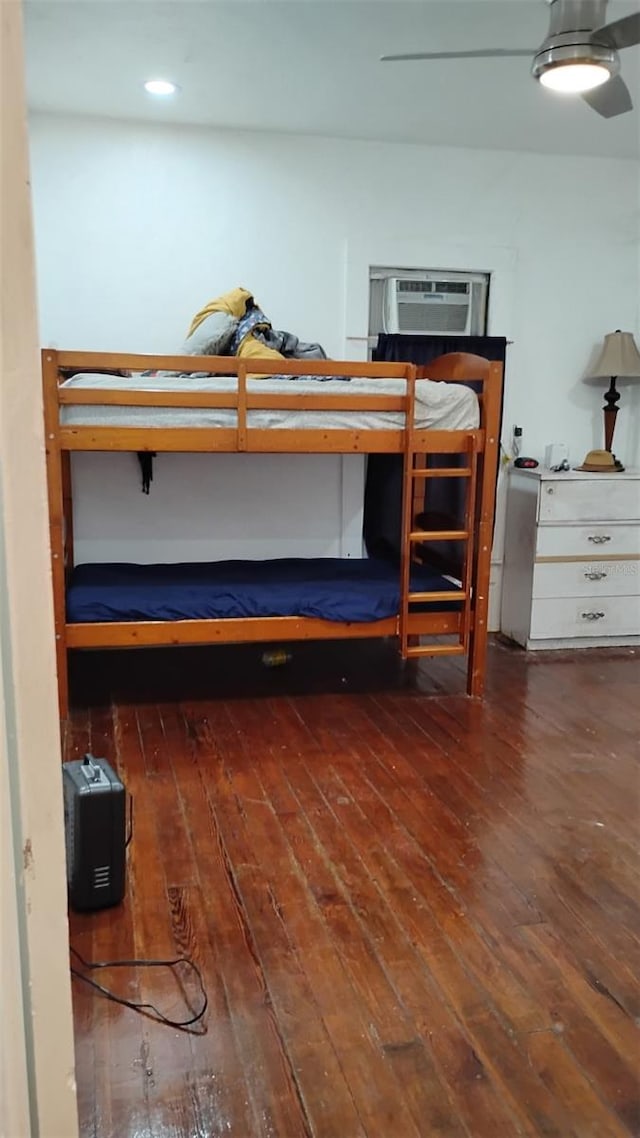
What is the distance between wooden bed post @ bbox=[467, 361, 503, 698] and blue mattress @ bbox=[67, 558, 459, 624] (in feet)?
0.42

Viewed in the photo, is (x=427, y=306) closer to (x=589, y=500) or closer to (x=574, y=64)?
(x=589, y=500)

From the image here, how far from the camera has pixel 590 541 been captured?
4.24 m

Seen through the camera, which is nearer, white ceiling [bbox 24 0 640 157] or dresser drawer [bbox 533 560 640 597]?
white ceiling [bbox 24 0 640 157]

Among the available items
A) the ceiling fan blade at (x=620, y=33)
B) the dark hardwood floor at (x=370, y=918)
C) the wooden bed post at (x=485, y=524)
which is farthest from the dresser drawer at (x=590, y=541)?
the ceiling fan blade at (x=620, y=33)

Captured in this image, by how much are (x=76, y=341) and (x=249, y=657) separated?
5.57ft

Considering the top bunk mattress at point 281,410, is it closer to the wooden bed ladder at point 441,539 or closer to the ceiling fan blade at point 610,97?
the wooden bed ladder at point 441,539

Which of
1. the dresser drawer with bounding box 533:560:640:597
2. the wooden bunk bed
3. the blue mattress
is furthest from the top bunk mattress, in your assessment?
the dresser drawer with bounding box 533:560:640:597

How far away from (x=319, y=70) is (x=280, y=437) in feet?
4.53

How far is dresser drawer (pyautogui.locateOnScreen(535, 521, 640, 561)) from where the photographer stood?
13.8 ft

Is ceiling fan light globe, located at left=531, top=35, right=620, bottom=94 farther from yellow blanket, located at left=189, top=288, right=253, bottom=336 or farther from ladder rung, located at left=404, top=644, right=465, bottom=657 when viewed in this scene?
ladder rung, located at left=404, top=644, right=465, bottom=657

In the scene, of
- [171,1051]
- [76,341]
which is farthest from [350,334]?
[171,1051]

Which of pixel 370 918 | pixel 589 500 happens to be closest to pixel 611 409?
pixel 589 500

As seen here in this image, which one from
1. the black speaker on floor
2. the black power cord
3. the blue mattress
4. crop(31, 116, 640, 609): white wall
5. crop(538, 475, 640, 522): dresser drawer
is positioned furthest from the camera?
crop(538, 475, 640, 522): dresser drawer

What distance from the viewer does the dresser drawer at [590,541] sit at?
4.19 meters
